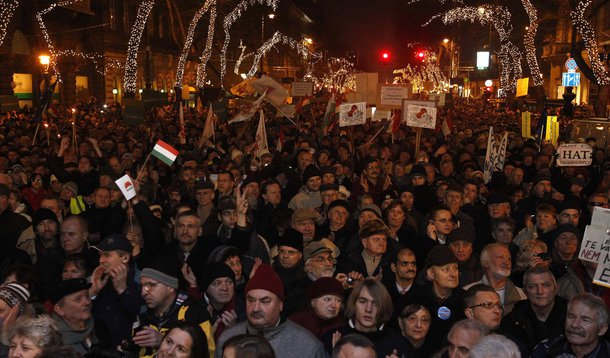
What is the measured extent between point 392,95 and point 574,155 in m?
A: 6.99

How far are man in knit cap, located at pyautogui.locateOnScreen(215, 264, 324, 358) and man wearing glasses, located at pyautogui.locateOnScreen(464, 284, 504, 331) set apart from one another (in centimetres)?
110

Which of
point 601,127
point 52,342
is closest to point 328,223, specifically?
point 52,342

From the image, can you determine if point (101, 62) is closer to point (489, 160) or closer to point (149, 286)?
point (489, 160)

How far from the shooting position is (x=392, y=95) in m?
19.3

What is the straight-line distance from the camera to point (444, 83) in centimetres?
8031

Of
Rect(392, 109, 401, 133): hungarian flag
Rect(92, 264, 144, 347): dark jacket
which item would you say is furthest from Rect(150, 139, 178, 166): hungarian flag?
Rect(392, 109, 401, 133): hungarian flag

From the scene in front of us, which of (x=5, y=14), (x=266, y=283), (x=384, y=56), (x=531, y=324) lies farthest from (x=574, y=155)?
(x=5, y=14)

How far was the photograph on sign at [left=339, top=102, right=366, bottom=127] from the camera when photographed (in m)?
17.0

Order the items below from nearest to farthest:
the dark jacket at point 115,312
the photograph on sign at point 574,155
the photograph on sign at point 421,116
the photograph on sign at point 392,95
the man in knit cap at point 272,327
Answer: the man in knit cap at point 272,327 < the dark jacket at point 115,312 < the photograph on sign at point 574,155 < the photograph on sign at point 421,116 < the photograph on sign at point 392,95

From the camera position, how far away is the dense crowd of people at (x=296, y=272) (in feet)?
16.1

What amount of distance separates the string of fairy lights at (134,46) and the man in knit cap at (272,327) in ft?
133

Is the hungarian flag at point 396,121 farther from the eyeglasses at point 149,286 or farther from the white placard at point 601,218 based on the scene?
the eyeglasses at point 149,286

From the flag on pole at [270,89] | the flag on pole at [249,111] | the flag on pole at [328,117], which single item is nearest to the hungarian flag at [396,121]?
the flag on pole at [328,117]

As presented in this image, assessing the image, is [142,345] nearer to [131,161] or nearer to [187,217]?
[187,217]
